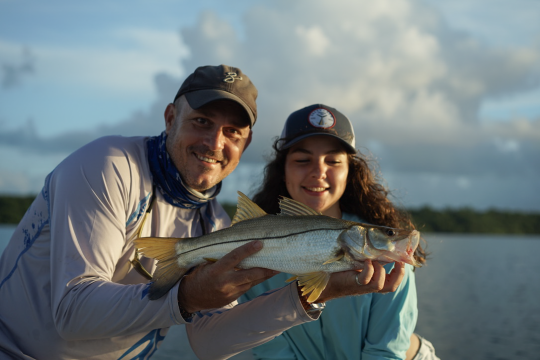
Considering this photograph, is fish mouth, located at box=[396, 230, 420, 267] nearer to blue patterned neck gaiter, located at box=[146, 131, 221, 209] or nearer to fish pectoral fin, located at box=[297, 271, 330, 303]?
fish pectoral fin, located at box=[297, 271, 330, 303]

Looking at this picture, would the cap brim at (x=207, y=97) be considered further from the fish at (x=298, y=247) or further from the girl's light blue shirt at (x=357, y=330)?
the girl's light blue shirt at (x=357, y=330)

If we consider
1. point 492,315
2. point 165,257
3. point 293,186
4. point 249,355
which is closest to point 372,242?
point 165,257

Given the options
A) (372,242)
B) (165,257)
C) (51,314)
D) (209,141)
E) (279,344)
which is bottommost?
(279,344)

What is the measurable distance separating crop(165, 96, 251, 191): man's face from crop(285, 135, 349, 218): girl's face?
0.78 meters

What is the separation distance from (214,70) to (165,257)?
77.9 inches

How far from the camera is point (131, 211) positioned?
421 centimetres

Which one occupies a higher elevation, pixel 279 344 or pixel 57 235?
pixel 57 235

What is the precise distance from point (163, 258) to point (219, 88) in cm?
172

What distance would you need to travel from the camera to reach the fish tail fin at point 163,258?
3.65m

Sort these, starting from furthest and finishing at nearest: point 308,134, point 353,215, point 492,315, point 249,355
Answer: point 492,315, point 249,355, point 353,215, point 308,134

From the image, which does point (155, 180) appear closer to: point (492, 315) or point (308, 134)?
point (308, 134)

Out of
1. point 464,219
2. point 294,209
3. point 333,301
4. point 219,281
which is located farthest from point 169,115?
point 464,219

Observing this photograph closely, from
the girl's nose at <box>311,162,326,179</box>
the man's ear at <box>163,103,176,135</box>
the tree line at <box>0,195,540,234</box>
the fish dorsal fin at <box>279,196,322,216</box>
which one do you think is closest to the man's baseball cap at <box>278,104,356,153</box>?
the girl's nose at <box>311,162,326,179</box>

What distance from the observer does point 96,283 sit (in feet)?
11.9
